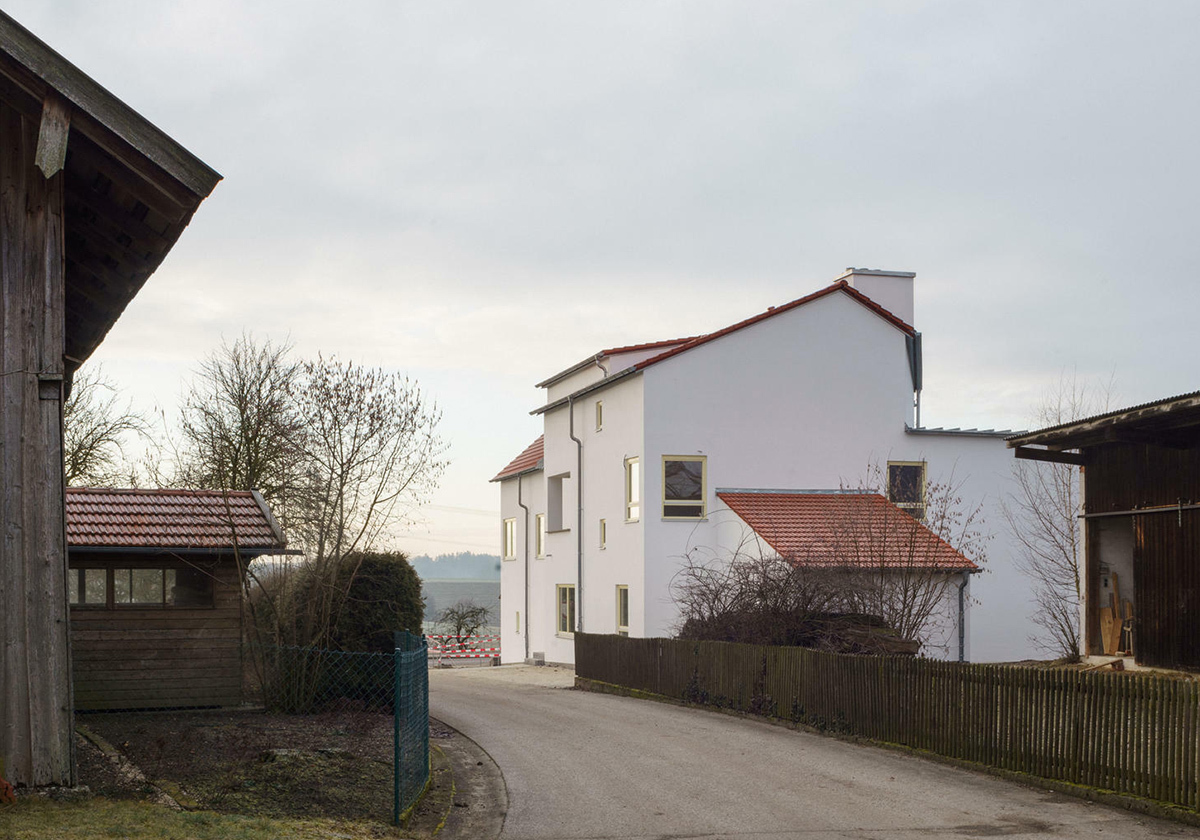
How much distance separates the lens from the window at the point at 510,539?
45.4m

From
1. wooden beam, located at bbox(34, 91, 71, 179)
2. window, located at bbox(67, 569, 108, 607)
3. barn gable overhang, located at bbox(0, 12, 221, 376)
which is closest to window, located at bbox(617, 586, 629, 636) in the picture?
window, located at bbox(67, 569, 108, 607)

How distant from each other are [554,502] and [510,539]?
6.70 metres

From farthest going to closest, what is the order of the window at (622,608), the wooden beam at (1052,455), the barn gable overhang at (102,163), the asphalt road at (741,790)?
the window at (622,608) → the wooden beam at (1052,455) → the asphalt road at (741,790) → the barn gable overhang at (102,163)

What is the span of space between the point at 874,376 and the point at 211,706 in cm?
2083

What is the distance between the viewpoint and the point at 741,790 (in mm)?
12258

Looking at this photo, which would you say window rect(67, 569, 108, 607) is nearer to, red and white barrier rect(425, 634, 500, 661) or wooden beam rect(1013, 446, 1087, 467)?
wooden beam rect(1013, 446, 1087, 467)

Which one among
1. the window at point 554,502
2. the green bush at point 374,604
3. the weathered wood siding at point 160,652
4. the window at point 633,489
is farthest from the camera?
the window at point 554,502

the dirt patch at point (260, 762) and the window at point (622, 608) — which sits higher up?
the dirt patch at point (260, 762)

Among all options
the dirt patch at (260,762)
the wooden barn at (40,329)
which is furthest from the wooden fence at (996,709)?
the wooden barn at (40,329)

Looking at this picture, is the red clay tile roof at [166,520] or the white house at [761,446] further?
the white house at [761,446]

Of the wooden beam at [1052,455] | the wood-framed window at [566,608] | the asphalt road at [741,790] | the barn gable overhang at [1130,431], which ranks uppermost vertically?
the barn gable overhang at [1130,431]

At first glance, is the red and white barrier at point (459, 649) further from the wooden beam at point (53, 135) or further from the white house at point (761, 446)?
the wooden beam at point (53, 135)

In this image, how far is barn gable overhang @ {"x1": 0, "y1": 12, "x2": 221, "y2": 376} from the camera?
945 cm

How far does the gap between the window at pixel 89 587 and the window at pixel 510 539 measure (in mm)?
27513
